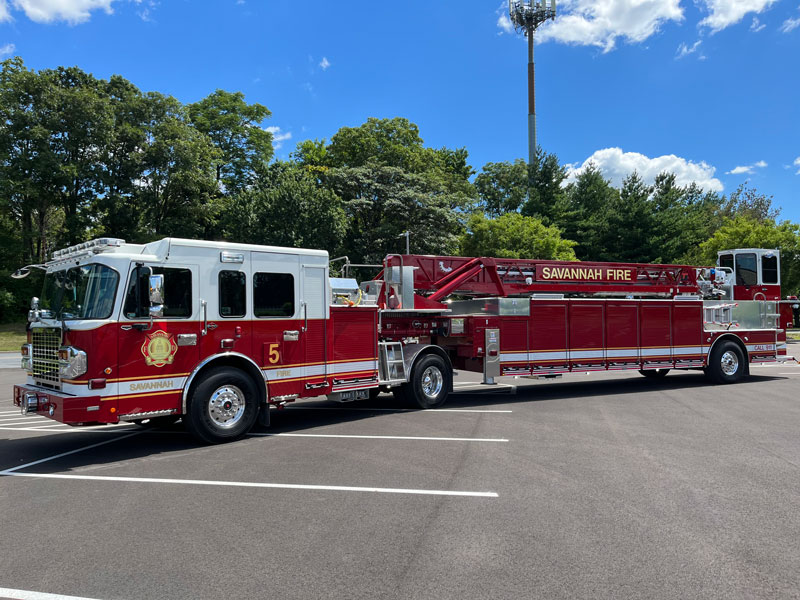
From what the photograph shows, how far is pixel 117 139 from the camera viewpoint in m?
37.2

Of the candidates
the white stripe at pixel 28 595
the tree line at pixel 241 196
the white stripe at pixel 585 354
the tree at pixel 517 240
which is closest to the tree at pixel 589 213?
the tree line at pixel 241 196

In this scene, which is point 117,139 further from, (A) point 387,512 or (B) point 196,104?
(A) point 387,512

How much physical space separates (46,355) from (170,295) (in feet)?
5.95

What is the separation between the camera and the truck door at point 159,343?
24.1 feet

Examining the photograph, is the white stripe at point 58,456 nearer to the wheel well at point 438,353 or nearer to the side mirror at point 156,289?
the side mirror at point 156,289

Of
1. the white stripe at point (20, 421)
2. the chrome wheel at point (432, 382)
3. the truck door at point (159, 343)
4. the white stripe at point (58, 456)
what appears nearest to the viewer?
the white stripe at point (58, 456)

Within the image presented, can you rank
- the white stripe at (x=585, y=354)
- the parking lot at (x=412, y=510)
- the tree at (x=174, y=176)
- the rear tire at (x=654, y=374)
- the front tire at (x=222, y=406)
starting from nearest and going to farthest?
1. the parking lot at (x=412, y=510)
2. the front tire at (x=222, y=406)
3. the white stripe at (x=585, y=354)
4. the rear tire at (x=654, y=374)
5. the tree at (x=174, y=176)

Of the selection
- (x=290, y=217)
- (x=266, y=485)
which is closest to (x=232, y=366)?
(x=266, y=485)

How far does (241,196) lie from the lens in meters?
35.7

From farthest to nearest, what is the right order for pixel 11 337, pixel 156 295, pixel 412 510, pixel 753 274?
pixel 11 337 < pixel 753 274 < pixel 156 295 < pixel 412 510

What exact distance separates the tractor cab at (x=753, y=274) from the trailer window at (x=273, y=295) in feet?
40.1

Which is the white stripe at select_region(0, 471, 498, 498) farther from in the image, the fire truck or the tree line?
the tree line

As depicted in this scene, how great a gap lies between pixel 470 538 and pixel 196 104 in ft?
158

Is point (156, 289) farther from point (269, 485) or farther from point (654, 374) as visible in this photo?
point (654, 374)
